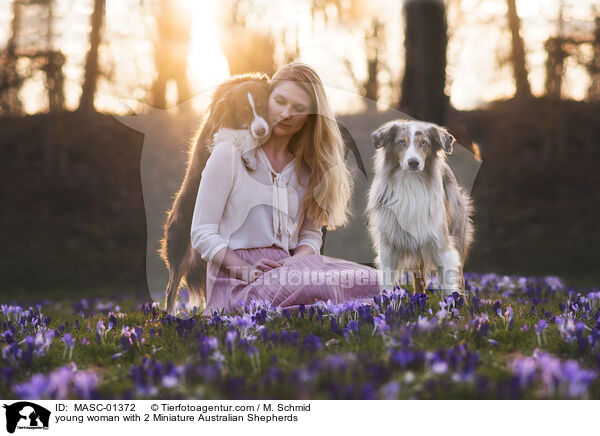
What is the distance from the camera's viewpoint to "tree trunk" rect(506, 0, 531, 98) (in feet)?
33.8

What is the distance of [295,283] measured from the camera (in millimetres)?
4559

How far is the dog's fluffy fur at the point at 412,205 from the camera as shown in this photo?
5.02 m

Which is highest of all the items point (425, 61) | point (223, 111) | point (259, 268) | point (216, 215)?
point (425, 61)

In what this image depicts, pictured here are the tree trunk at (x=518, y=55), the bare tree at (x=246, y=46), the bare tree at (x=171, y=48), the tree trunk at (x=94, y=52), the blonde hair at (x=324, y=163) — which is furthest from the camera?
the tree trunk at (x=94, y=52)

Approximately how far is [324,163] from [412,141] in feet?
2.80

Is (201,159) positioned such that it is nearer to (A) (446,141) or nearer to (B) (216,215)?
(B) (216,215)

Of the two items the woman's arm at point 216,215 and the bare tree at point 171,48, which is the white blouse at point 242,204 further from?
the bare tree at point 171,48

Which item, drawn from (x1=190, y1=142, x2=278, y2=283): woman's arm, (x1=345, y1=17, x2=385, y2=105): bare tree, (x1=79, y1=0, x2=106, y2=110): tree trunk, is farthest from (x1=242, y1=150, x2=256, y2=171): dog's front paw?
(x1=79, y1=0, x2=106, y2=110): tree trunk

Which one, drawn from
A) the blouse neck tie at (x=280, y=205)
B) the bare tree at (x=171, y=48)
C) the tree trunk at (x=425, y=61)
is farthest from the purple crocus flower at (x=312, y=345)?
the bare tree at (x=171, y=48)

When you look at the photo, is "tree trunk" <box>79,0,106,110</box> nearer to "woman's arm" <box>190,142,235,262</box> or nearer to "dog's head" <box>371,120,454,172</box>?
"woman's arm" <box>190,142,235,262</box>

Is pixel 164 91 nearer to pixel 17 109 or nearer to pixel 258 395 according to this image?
pixel 258 395

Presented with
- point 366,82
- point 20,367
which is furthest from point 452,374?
point 366,82

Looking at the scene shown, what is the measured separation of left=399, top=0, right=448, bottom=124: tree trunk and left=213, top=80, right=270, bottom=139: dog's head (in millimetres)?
2301
